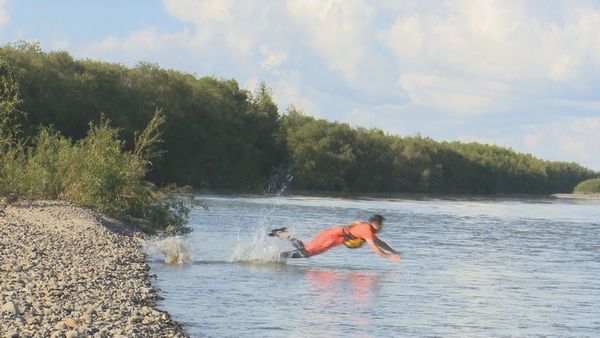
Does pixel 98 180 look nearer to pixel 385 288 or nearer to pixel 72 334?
pixel 385 288

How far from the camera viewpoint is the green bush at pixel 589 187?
175387mm

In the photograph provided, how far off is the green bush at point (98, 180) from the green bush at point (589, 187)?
14872 cm

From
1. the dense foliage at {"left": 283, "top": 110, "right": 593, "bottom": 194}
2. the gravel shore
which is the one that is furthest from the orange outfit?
the dense foliage at {"left": 283, "top": 110, "right": 593, "bottom": 194}

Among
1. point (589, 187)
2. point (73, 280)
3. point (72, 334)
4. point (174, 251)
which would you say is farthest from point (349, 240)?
point (589, 187)

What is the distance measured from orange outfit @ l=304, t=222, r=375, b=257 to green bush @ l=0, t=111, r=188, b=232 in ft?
27.9

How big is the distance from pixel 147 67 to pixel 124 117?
43.3 feet

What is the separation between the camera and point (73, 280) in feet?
63.0

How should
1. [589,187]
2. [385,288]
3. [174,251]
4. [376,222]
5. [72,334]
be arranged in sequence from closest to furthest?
[72,334]
[385,288]
[376,222]
[174,251]
[589,187]

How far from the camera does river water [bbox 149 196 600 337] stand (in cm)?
1847

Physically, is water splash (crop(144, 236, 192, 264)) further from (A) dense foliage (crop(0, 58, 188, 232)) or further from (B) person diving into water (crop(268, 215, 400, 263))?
(A) dense foliage (crop(0, 58, 188, 232))

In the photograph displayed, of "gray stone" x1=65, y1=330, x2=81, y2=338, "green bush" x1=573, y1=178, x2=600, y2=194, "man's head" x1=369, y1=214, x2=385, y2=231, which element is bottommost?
"gray stone" x1=65, y1=330, x2=81, y2=338

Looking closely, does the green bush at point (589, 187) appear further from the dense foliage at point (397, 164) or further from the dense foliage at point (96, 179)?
the dense foliage at point (96, 179)

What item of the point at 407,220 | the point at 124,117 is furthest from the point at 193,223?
the point at 124,117

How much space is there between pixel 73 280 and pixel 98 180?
14.3 metres
